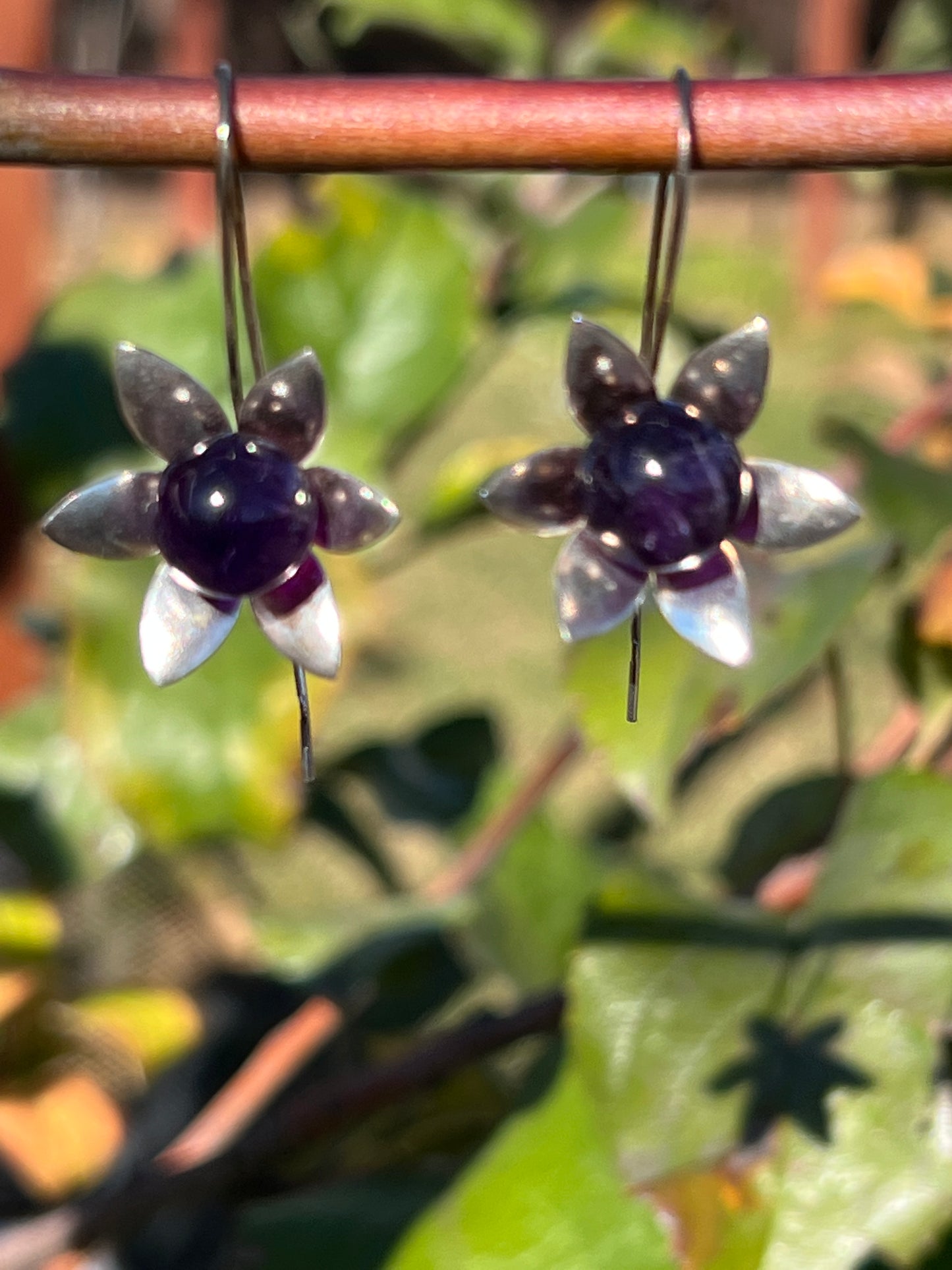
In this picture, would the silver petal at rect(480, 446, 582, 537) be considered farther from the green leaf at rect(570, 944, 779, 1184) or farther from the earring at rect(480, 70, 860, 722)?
the green leaf at rect(570, 944, 779, 1184)

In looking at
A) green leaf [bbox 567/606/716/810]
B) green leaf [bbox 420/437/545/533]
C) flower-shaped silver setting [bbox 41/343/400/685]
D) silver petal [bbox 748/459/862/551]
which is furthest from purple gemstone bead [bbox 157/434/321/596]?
Answer: green leaf [bbox 420/437/545/533]

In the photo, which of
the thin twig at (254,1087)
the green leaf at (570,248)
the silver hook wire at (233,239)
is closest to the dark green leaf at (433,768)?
the thin twig at (254,1087)

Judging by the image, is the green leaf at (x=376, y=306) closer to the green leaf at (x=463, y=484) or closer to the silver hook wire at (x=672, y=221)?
the green leaf at (x=463, y=484)

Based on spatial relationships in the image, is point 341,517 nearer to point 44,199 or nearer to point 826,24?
point 44,199

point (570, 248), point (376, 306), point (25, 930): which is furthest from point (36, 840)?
point (570, 248)

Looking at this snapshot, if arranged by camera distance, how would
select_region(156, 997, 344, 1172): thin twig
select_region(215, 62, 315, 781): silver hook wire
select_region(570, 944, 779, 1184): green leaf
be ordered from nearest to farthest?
select_region(215, 62, 315, 781): silver hook wire → select_region(570, 944, 779, 1184): green leaf → select_region(156, 997, 344, 1172): thin twig

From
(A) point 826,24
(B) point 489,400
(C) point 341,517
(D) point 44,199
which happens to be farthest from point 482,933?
(A) point 826,24
